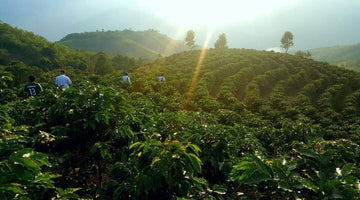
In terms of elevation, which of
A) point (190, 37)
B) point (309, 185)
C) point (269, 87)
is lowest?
point (269, 87)

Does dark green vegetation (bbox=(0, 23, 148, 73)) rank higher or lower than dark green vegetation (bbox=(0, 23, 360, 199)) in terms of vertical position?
higher

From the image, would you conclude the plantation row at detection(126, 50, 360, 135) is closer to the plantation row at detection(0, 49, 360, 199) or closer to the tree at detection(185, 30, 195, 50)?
the plantation row at detection(0, 49, 360, 199)

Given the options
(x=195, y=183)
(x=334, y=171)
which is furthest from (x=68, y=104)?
(x=334, y=171)

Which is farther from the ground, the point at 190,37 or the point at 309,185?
the point at 190,37

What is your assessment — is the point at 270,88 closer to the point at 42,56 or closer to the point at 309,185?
the point at 309,185

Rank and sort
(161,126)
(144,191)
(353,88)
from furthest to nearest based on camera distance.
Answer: (353,88), (161,126), (144,191)

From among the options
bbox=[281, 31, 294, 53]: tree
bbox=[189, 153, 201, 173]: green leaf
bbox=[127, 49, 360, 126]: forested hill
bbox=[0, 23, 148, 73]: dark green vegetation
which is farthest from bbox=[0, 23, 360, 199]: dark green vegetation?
bbox=[281, 31, 294, 53]: tree

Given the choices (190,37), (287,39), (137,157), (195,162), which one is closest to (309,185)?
(195,162)

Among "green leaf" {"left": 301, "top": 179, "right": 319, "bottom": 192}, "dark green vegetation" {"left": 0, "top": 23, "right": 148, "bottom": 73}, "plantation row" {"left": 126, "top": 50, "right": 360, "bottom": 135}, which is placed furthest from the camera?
"dark green vegetation" {"left": 0, "top": 23, "right": 148, "bottom": 73}

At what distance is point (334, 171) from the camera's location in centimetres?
257

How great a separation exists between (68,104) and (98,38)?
206880mm

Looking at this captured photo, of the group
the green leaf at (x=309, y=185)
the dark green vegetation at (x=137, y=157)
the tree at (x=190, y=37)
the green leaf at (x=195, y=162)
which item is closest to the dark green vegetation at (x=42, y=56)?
the tree at (x=190, y=37)

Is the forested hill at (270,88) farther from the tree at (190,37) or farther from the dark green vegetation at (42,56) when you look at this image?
the dark green vegetation at (42,56)

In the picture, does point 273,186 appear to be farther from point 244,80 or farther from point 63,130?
point 244,80
